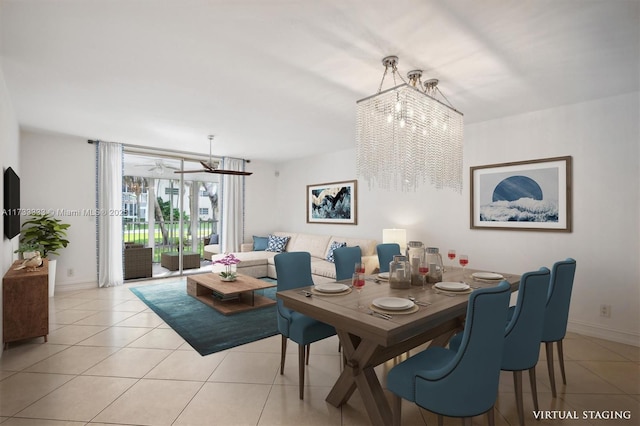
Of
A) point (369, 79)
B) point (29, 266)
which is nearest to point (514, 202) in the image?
point (369, 79)

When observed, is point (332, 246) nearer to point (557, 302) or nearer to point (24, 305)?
point (557, 302)

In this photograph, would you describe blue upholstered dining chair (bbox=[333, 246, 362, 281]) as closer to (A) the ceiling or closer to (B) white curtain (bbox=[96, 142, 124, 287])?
(A) the ceiling

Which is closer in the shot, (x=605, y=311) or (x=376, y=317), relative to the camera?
(x=376, y=317)

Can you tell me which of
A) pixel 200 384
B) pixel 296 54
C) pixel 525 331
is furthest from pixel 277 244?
pixel 525 331

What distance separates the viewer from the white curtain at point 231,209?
6922 millimetres

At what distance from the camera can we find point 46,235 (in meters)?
4.73

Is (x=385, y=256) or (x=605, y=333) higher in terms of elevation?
(x=385, y=256)

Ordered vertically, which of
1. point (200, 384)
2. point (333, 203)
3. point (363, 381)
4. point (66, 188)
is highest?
point (66, 188)

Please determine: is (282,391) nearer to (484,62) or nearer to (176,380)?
(176,380)

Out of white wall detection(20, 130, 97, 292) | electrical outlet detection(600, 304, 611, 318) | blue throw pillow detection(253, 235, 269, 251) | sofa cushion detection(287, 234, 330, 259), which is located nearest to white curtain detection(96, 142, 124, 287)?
white wall detection(20, 130, 97, 292)

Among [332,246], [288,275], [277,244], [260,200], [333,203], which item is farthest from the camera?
[260,200]

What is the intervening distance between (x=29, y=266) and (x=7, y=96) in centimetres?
175

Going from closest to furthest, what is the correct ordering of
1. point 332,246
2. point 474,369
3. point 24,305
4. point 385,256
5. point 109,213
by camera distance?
point 474,369
point 24,305
point 385,256
point 109,213
point 332,246

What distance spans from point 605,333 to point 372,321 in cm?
324
